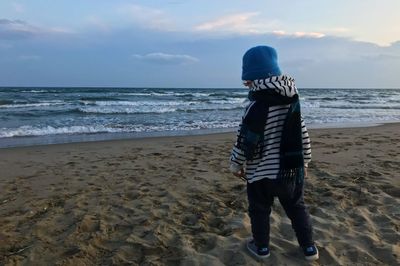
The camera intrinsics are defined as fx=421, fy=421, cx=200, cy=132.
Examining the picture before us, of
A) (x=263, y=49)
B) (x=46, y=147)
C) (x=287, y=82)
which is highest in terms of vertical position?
(x=263, y=49)

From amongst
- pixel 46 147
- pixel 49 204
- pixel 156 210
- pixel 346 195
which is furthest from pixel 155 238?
pixel 46 147

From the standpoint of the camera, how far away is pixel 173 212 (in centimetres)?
404

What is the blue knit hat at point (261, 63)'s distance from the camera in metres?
2.79

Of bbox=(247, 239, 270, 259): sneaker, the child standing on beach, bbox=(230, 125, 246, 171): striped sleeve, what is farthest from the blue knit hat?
bbox=(247, 239, 270, 259): sneaker

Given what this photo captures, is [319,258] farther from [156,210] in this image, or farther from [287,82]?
[156,210]

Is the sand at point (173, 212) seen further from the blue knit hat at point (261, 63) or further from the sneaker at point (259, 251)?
the blue knit hat at point (261, 63)

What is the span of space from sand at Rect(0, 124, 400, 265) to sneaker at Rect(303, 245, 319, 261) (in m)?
0.05

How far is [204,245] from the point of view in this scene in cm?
324

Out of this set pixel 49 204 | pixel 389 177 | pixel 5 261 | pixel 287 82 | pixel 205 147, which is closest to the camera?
pixel 287 82

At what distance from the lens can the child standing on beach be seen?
2.73 m

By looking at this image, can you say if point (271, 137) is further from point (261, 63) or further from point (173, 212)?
point (173, 212)

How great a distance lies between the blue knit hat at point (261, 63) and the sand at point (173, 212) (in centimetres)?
131

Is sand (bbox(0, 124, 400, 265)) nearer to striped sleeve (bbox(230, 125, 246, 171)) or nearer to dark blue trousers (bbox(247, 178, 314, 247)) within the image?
dark blue trousers (bbox(247, 178, 314, 247))

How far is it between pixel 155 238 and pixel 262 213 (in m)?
0.93
